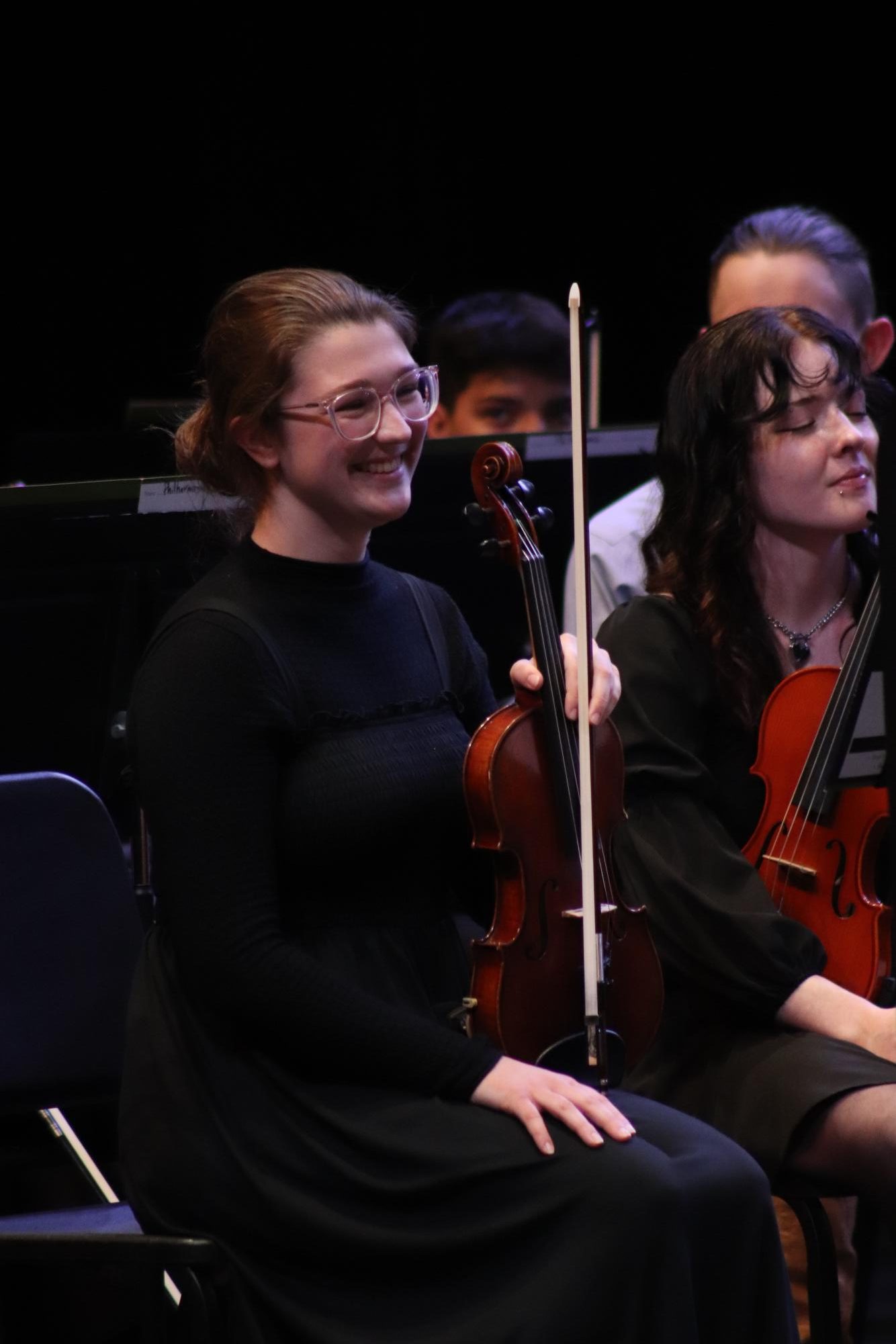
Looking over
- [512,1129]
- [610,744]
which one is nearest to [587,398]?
[610,744]

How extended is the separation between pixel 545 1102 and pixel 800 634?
0.78 metres

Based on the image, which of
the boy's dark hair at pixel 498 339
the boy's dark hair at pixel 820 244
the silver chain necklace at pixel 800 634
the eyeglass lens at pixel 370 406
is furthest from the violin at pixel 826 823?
the boy's dark hair at pixel 498 339

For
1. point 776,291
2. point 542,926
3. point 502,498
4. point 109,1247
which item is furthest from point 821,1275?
point 776,291

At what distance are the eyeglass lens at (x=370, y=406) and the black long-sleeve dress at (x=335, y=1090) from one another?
6.2 inches

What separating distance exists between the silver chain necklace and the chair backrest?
806mm

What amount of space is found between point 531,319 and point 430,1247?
7.86 feet

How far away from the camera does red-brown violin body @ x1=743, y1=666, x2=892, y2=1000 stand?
1979 mm

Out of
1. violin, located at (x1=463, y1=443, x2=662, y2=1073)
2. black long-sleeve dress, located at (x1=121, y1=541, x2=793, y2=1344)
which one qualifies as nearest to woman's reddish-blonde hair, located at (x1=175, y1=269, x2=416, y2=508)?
black long-sleeve dress, located at (x1=121, y1=541, x2=793, y2=1344)

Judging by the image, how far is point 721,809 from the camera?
206 cm

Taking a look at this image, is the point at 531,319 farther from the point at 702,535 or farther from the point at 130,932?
the point at 130,932

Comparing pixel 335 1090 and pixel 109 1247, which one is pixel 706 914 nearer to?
pixel 335 1090

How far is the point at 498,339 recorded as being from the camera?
143 inches

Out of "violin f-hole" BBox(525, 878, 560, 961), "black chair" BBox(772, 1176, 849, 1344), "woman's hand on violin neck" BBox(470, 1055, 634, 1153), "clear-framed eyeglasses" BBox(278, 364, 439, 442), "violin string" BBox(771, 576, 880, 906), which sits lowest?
"black chair" BBox(772, 1176, 849, 1344)

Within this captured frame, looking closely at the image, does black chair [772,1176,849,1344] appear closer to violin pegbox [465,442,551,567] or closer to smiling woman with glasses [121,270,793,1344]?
smiling woman with glasses [121,270,793,1344]
